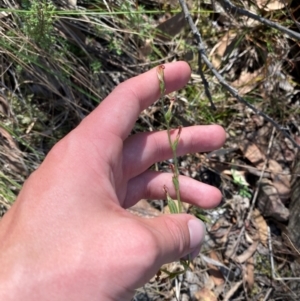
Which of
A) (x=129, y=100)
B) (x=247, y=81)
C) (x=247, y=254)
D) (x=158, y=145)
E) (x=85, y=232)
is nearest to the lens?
(x=85, y=232)

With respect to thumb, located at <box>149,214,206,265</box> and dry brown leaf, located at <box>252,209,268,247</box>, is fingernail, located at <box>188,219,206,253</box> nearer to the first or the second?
thumb, located at <box>149,214,206,265</box>

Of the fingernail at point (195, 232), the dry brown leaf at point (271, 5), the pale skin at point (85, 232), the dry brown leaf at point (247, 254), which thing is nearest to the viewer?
the pale skin at point (85, 232)

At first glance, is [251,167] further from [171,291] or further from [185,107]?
[171,291]

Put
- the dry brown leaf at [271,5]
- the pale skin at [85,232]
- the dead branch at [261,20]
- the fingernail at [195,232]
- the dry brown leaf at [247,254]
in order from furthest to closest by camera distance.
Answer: the dry brown leaf at [247,254], the dry brown leaf at [271,5], the dead branch at [261,20], the fingernail at [195,232], the pale skin at [85,232]

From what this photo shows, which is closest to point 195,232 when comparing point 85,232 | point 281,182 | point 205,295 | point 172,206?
point 172,206

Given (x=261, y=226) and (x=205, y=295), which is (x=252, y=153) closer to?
(x=261, y=226)

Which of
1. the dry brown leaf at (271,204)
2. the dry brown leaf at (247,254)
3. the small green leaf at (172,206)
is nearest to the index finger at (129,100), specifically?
the small green leaf at (172,206)

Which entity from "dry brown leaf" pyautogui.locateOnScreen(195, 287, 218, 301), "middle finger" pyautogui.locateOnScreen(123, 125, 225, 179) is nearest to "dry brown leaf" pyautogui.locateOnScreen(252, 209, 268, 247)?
"dry brown leaf" pyautogui.locateOnScreen(195, 287, 218, 301)

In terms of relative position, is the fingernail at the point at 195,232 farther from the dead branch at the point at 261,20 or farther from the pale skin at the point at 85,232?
the dead branch at the point at 261,20
